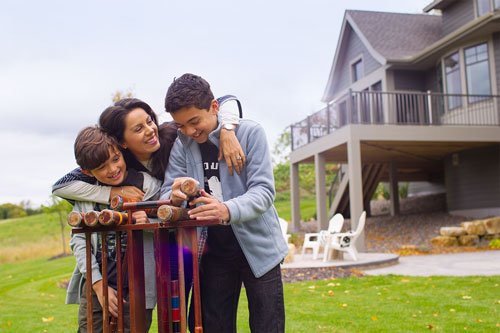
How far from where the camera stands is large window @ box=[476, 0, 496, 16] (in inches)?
594

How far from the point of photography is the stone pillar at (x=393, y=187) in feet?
59.6

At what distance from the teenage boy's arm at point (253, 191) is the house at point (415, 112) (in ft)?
33.2

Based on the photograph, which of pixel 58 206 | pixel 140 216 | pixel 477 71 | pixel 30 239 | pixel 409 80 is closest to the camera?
pixel 140 216

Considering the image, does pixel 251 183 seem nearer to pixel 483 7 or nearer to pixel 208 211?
pixel 208 211

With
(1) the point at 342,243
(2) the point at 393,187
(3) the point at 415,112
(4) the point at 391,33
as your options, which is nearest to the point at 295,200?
(2) the point at 393,187

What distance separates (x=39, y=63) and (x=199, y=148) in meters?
8.73

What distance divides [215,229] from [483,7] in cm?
1607

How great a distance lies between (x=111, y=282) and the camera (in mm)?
2338

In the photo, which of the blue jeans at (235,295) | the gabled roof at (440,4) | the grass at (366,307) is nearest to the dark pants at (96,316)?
the blue jeans at (235,295)

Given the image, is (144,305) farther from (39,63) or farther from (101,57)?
(39,63)

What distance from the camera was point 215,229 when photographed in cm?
240

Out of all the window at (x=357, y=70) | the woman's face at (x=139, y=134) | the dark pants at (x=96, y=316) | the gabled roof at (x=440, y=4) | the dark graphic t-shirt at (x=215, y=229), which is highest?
the gabled roof at (x=440, y=4)

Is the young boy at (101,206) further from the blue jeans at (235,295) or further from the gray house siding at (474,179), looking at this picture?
the gray house siding at (474,179)

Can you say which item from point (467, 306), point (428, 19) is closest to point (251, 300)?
point (467, 306)
